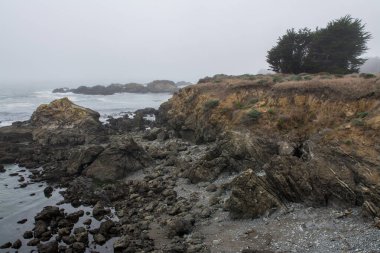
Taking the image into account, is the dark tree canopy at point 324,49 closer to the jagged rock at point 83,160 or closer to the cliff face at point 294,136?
the cliff face at point 294,136

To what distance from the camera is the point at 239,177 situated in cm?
2545

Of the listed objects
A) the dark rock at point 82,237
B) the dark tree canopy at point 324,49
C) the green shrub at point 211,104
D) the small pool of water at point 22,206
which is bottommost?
the small pool of water at point 22,206

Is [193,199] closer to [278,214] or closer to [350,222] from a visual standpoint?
[278,214]

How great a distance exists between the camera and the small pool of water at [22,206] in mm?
23938

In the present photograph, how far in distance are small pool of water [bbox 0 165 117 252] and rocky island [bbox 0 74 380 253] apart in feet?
2.11

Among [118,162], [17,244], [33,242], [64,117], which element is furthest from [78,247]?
[64,117]

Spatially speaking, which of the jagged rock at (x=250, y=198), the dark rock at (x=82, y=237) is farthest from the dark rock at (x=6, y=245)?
the jagged rock at (x=250, y=198)

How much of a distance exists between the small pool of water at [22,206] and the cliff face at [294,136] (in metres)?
11.6

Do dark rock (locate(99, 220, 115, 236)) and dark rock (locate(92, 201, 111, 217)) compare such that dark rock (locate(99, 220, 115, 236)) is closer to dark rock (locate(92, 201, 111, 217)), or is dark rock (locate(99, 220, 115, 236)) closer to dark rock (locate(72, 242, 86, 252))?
dark rock (locate(72, 242, 86, 252))

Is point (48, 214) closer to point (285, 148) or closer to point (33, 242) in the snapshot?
point (33, 242)

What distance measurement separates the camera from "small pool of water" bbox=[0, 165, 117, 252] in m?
23.9

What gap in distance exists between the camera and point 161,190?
104ft

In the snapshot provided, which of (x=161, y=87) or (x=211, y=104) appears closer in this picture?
(x=211, y=104)

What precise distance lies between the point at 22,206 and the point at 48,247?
9.14 metres
